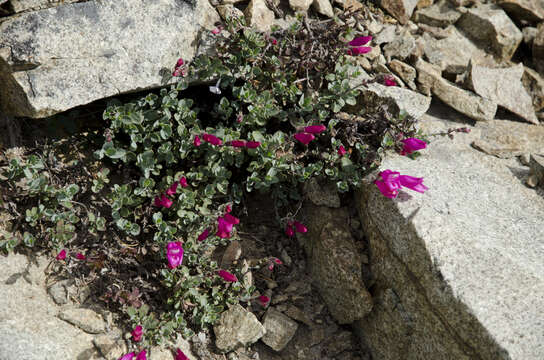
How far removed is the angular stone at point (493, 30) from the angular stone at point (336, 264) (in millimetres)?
2551

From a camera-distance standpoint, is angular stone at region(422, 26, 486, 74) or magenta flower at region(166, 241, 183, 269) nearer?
magenta flower at region(166, 241, 183, 269)

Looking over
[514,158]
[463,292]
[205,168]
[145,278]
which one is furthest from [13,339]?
[514,158]

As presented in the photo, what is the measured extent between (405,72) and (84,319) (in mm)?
3210

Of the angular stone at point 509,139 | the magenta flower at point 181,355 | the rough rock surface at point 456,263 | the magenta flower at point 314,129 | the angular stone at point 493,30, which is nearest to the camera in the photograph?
the rough rock surface at point 456,263

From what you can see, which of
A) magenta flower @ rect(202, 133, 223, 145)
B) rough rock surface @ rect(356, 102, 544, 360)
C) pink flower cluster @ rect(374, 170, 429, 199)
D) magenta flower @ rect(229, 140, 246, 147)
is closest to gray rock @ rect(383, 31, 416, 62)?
rough rock surface @ rect(356, 102, 544, 360)

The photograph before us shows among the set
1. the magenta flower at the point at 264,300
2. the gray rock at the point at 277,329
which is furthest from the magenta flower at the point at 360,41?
the gray rock at the point at 277,329

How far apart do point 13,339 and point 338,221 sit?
7.72 ft

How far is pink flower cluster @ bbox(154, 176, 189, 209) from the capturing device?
3449 millimetres

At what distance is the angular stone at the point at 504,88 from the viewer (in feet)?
14.2

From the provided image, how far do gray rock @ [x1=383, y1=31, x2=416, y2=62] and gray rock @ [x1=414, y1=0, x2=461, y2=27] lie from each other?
29.8 inches

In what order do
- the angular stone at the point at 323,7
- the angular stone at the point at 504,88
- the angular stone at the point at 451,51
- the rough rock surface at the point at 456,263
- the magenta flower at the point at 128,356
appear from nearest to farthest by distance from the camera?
the rough rock surface at the point at 456,263 < the magenta flower at the point at 128,356 < the angular stone at the point at 323,7 < the angular stone at the point at 504,88 < the angular stone at the point at 451,51

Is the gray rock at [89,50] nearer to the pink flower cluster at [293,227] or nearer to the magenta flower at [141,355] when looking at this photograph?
the pink flower cluster at [293,227]

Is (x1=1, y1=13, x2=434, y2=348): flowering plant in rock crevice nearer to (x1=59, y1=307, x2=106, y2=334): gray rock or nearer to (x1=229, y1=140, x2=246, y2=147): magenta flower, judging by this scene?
(x1=229, y1=140, x2=246, y2=147): magenta flower

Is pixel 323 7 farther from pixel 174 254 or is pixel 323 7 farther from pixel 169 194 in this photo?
pixel 174 254
